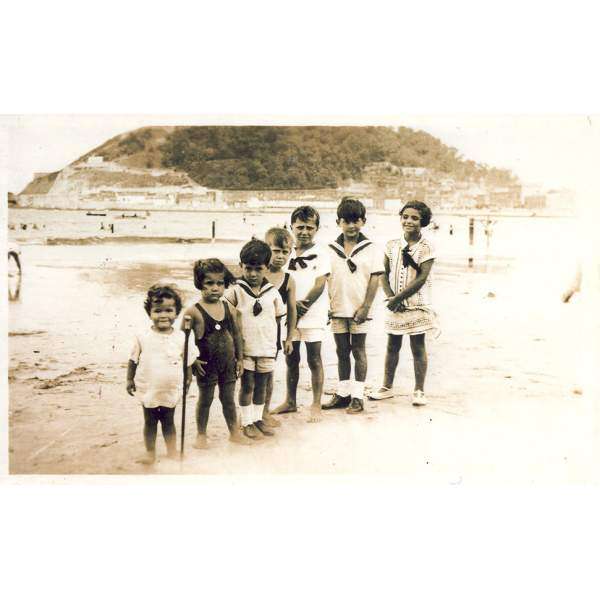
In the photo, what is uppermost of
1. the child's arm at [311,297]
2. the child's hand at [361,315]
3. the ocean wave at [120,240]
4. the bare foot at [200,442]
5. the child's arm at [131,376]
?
the ocean wave at [120,240]

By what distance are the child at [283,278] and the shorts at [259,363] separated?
73 millimetres

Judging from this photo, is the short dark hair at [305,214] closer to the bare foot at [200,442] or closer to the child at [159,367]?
the child at [159,367]

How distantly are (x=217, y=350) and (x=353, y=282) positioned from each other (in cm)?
84

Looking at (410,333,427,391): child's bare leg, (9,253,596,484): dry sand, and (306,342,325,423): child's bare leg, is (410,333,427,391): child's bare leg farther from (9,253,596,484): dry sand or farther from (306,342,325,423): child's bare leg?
(306,342,325,423): child's bare leg

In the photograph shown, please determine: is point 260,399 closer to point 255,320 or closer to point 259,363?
point 259,363

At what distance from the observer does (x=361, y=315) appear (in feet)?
13.9

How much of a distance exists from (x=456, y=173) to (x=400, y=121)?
44 cm

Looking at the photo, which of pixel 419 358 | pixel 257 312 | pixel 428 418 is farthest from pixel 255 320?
pixel 428 418

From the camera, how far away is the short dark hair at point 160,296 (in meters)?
4.15

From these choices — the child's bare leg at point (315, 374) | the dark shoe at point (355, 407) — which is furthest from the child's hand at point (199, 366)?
the dark shoe at point (355, 407)

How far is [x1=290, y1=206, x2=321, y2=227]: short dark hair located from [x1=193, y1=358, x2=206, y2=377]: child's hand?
919 millimetres

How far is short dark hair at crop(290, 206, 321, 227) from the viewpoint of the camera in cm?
420

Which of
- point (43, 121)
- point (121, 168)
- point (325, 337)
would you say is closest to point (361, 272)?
point (325, 337)

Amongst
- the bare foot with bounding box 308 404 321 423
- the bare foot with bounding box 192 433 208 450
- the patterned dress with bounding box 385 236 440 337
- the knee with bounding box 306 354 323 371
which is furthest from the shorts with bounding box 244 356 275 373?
the patterned dress with bounding box 385 236 440 337
